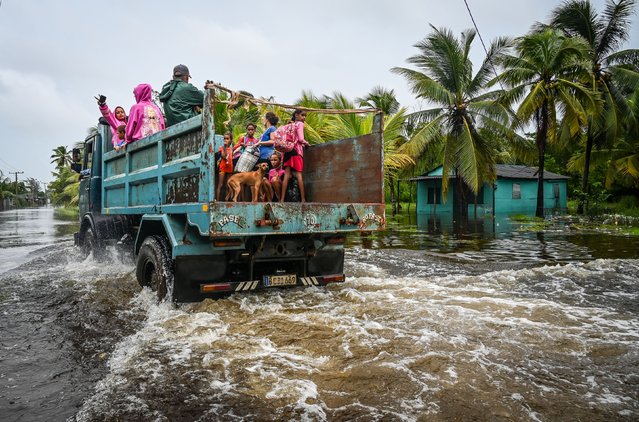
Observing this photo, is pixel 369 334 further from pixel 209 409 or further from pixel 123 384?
pixel 123 384

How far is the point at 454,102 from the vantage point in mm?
20266

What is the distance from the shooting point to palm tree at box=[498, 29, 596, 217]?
19453 millimetres

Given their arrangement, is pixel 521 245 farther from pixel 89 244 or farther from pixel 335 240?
pixel 89 244

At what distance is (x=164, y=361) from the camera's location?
3.45 m

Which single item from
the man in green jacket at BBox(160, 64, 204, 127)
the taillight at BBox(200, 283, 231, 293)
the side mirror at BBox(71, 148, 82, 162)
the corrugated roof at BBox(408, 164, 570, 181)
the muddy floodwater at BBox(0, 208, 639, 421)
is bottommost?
the muddy floodwater at BBox(0, 208, 639, 421)

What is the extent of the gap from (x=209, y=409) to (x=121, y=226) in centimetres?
506

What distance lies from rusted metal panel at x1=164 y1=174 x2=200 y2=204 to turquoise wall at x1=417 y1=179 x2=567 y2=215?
81.9 ft

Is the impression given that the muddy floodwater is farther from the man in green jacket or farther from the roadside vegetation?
the roadside vegetation

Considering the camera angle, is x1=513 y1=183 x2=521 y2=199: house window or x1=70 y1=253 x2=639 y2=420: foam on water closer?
x1=70 y1=253 x2=639 y2=420: foam on water

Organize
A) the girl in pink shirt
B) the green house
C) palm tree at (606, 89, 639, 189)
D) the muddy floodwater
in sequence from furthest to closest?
the green house < palm tree at (606, 89, 639, 189) < the girl in pink shirt < the muddy floodwater

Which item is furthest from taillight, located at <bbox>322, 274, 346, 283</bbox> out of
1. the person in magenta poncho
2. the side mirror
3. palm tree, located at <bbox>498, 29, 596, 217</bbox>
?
palm tree, located at <bbox>498, 29, 596, 217</bbox>

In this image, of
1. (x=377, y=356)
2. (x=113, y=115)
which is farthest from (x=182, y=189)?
(x=113, y=115)

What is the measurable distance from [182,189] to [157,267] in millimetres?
903

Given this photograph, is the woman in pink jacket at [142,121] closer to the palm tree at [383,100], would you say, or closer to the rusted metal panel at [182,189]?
the rusted metal panel at [182,189]
